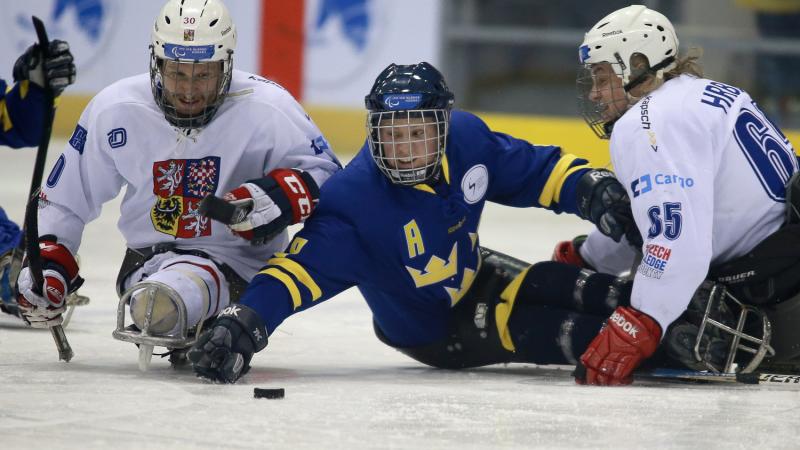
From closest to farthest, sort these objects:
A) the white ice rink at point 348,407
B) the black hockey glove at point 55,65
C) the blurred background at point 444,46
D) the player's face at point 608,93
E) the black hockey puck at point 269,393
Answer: the white ice rink at point 348,407 < the black hockey puck at point 269,393 < the player's face at point 608,93 < the black hockey glove at point 55,65 < the blurred background at point 444,46

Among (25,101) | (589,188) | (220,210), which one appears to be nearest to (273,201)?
(220,210)

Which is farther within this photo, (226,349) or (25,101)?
(25,101)

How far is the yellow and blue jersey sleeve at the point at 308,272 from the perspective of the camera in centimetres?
335

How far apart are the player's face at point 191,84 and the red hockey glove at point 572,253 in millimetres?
1230

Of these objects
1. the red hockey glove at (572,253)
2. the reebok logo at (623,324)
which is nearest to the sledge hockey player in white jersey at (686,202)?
the reebok logo at (623,324)

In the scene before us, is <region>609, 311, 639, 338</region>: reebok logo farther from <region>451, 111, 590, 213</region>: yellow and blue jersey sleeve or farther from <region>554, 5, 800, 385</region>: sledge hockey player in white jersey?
<region>451, 111, 590, 213</region>: yellow and blue jersey sleeve

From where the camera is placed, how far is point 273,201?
11.2 feet

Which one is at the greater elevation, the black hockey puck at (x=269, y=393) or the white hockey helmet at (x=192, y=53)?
the white hockey helmet at (x=192, y=53)

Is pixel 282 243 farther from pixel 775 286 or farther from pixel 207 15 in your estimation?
pixel 775 286

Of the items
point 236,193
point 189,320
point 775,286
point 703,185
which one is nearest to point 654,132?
point 703,185

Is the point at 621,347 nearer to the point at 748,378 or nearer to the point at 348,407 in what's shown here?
the point at 748,378

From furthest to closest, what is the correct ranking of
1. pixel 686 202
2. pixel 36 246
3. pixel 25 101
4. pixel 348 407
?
pixel 25 101 → pixel 36 246 → pixel 686 202 → pixel 348 407

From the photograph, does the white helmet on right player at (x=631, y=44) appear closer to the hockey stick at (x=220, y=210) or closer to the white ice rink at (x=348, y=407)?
the white ice rink at (x=348, y=407)

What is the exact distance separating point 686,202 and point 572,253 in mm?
1046
